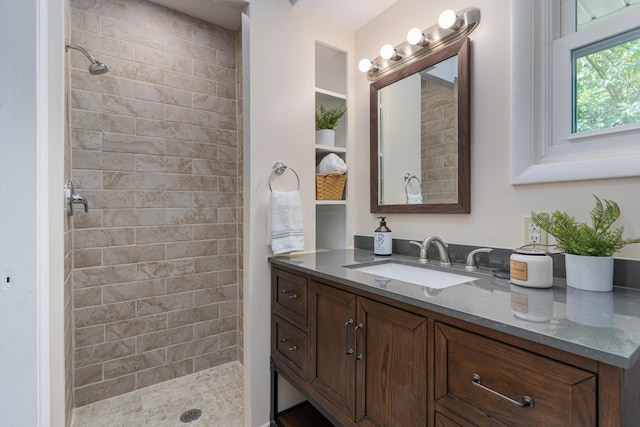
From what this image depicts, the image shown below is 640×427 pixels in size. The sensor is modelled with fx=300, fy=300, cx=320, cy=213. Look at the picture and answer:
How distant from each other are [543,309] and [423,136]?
1077 millimetres

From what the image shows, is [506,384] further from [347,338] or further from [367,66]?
[367,66]

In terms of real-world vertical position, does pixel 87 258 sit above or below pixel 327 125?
→ below

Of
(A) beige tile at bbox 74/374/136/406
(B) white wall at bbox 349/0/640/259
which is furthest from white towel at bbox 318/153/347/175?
(A) beige tile at bbox 74/374/136/406

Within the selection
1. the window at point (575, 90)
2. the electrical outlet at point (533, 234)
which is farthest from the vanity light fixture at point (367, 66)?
the electrical outlet at point (533, 234)

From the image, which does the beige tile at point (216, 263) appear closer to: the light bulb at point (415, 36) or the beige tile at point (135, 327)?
the beige tile at point (135, 327)

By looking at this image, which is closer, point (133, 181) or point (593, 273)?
point (593, 273)

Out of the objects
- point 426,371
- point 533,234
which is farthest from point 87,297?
point 533,234

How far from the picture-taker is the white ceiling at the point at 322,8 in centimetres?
174

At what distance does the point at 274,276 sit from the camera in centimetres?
167

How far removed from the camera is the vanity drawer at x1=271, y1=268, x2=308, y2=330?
4.66ft

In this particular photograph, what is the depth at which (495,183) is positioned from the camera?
131 cm

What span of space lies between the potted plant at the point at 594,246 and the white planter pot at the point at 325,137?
4.26 ft

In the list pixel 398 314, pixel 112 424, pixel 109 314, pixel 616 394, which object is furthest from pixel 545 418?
pixel 109 314

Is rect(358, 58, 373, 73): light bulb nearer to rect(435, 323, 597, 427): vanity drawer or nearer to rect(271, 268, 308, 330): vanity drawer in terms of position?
rect(271, 268, 308, 330): vanity drawer
